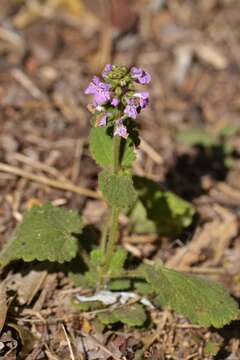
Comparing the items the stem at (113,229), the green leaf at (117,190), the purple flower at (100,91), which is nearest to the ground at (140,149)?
the stem at (113,229)

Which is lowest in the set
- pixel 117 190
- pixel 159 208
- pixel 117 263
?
pixel 117 263

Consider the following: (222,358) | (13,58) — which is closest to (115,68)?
(222,358)

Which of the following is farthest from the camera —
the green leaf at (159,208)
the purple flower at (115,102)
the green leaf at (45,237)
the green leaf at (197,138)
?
the green leaf at (197,138)

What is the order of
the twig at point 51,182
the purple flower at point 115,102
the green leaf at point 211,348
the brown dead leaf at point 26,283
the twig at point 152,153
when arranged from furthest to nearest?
the twig at point 152,153
the twig at point 51,182
the brown dead leaf at point 26,283
the green leaf at point 211,348
the purple flower at point 115,102

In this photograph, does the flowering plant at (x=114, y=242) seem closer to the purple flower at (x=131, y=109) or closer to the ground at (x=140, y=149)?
the purple flower at (x=131, y=109)

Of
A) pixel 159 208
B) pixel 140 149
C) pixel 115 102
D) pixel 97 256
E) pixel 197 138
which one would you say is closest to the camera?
pixel 115 102

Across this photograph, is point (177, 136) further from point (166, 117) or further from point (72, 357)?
point (72, 357)

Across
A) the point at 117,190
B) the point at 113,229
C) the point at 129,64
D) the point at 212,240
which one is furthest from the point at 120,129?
the point at 129,64

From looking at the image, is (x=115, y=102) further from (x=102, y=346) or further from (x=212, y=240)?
(x=212, y=240)
